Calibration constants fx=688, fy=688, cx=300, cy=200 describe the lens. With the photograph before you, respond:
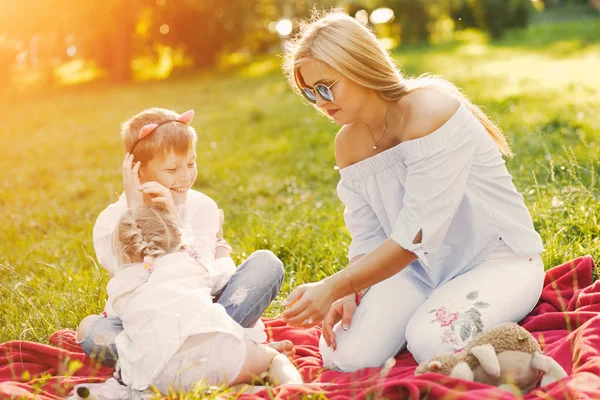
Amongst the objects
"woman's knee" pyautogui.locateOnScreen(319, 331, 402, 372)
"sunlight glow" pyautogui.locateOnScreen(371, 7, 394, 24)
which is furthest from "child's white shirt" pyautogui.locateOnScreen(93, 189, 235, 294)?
"sunlight glow" pyautogui.locateOnScreen(371, 7, 394, 24)

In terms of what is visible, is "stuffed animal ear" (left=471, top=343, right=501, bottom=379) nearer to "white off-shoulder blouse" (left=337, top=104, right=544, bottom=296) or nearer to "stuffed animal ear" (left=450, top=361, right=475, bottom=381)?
"stuffed animal ear" (left=450, top=361, right=475, bottom=381)

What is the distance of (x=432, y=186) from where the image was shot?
281cm

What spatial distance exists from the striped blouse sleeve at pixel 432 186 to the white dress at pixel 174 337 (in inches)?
30.4

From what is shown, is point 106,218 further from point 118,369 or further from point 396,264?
point 396,264

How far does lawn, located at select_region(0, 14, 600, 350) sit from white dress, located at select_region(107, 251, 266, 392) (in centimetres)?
101

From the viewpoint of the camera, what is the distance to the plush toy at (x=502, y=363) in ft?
7.85

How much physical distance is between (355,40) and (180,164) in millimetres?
971

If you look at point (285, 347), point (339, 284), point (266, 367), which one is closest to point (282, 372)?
point (266, 367)

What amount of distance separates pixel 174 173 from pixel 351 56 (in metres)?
0.96

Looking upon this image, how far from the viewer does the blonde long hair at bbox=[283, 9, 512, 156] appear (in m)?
2.84

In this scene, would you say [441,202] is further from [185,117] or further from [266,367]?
[185,117]

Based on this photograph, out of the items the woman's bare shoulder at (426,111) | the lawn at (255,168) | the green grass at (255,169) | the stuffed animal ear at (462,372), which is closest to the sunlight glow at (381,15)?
the lawn at (255,168)

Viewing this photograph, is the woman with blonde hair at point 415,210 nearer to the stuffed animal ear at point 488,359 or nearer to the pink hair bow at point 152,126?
the stuffed animal ear at point 488,359

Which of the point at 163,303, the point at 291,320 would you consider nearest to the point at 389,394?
the point at 291,320
